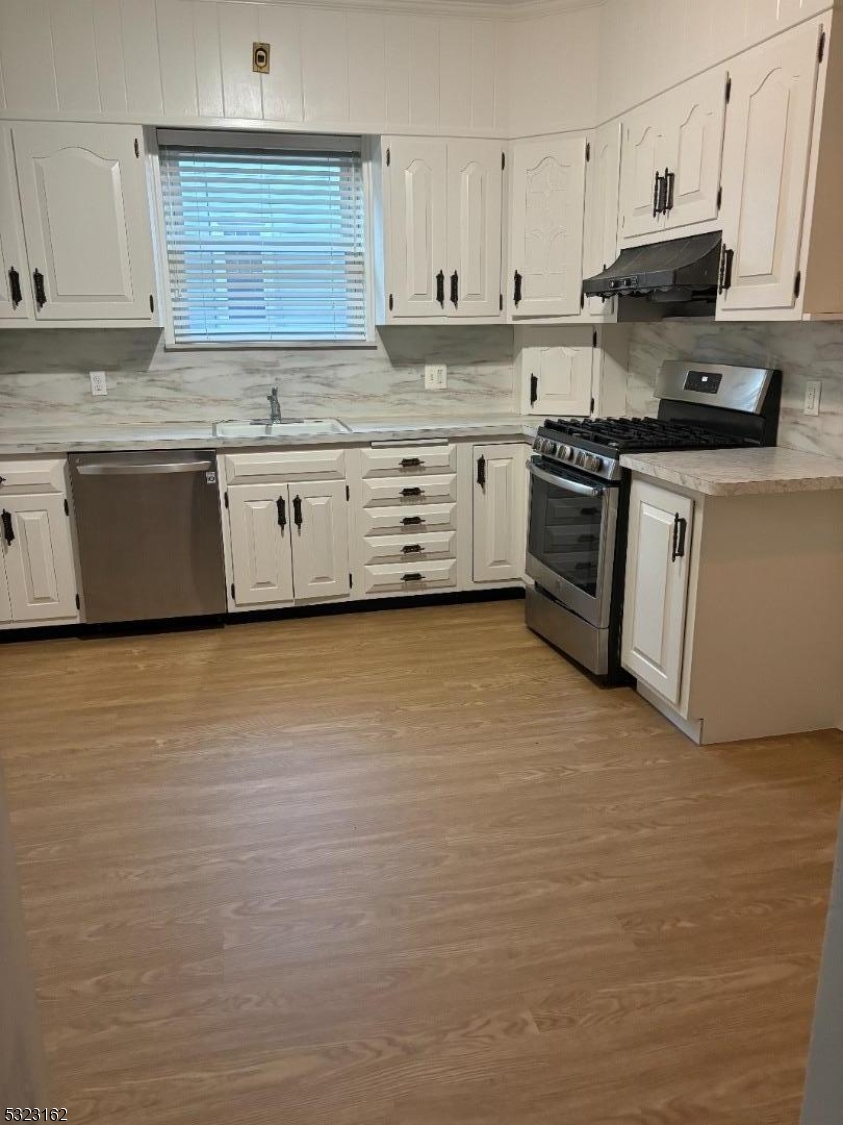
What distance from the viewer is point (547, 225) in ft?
12.5

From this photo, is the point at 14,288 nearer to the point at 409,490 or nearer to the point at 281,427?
the point at 281,427

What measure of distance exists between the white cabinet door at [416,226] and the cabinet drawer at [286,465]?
0.80 m

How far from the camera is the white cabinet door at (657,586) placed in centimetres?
265

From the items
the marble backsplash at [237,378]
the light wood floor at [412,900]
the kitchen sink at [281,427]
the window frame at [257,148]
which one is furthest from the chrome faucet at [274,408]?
the light wood floor at [412,900]

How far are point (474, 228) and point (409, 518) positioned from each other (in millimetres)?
1402

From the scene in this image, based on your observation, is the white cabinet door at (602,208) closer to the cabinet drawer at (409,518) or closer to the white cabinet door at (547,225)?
the white cabinet door at (547,225)

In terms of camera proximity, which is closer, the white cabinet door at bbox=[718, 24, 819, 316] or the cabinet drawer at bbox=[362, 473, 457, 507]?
the white cabinet door at bbox=[718, 24, 819, 316]

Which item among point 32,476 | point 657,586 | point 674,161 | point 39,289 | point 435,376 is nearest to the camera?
point 657,586

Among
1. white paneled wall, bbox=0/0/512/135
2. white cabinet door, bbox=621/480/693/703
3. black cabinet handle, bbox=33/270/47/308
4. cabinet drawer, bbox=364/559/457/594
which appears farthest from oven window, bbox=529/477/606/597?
black cabinet handle, bbox=33/270/47/308

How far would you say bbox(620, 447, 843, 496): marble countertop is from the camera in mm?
2445

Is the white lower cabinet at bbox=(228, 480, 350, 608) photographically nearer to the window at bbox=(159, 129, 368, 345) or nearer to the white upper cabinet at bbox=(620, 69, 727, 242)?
the window at bbox=(159, 129, 368, 345)

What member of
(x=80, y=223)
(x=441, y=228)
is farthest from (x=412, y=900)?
(x=80, y=223)

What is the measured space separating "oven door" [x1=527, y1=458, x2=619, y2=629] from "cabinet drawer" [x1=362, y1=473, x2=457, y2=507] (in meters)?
0.46

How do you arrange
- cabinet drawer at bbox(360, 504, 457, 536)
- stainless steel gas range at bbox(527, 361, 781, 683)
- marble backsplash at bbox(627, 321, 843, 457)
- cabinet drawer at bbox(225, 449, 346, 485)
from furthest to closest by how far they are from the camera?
cabinet drawer at bbox(360, 504, 457, 536)
cabinet drawer at bbox(225, 449, 346, 485)
stainless steel gas range at bbox(527, 361, 781, 683)
marble backsplash at bbox(627, 321, 843, 457)
